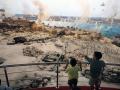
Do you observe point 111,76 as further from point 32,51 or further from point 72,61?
point 72,61

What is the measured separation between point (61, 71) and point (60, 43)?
7482 millimetres

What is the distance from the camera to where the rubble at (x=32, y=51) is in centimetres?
1674

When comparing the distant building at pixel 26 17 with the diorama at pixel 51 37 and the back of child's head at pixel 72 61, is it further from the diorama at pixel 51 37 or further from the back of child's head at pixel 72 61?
the back of child's head at pixel 72 61

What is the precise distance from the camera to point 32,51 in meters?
17.3

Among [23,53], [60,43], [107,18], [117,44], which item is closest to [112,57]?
[117,44]

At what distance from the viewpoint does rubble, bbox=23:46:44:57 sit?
16.7 metres

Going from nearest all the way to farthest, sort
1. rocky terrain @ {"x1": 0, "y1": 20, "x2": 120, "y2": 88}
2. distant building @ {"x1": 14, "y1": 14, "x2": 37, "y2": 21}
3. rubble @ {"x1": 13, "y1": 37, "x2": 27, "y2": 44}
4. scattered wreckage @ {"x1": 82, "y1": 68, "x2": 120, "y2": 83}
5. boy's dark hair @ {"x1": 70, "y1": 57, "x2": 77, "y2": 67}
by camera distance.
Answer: boy's dark hair @ {"x1": 70, "y1": 57, "x2": 77, "y2": 67}, scattered wreckage @ {"x1": 82, "y1": 68, "x2": 120, "y2": 83}, rocky terrain @ {"x1": 0, "y1": 20, "x2": 120, "y2": 88}, rubble @ {"x1": 13, "y1": 37, "x2": 27, "y2": 44}, distant building @ {"x1": 14, "y1": 14, "x2": 37, "y2": 21}

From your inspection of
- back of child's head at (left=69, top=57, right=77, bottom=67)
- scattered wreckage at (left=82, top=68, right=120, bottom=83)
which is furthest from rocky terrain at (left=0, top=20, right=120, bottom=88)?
back of child's head at (left=69, top=57, right=77, bottom=67)

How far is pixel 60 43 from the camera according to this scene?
19609 mm

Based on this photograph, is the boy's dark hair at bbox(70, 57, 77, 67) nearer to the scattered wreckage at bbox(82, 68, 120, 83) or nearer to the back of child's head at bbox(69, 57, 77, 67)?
the back of child's head at bbox(69, 57, 77, 67)

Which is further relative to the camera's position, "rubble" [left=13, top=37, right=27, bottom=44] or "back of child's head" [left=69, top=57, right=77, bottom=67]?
"rubble" [left=13, top=37, right=27, bottom=44]

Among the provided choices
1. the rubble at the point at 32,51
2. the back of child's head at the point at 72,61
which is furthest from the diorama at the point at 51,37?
the back of child's head at the point at 72,61

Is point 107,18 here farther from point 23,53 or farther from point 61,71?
point 61,71

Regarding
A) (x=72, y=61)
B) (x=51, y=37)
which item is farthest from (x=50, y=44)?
(x=72, y=61)
